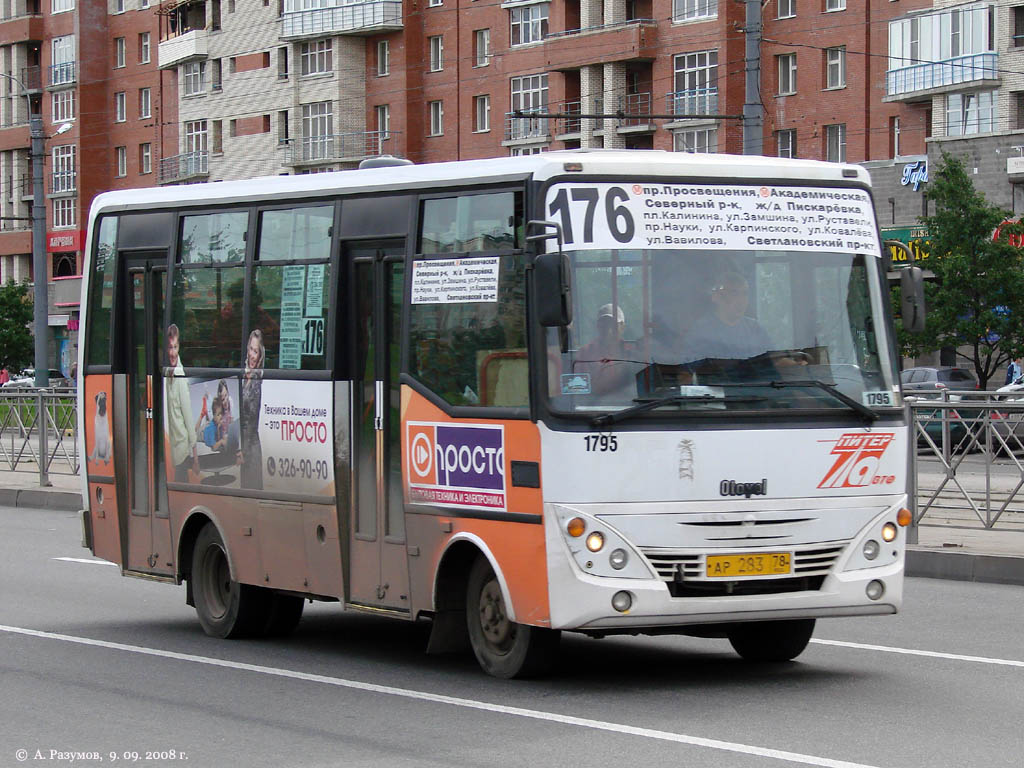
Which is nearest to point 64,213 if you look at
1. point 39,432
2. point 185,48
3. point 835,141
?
point 185,48

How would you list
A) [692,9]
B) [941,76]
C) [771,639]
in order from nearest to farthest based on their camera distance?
1. [771,639]
2. [941,76]
3. [692,9]

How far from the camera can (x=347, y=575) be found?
11.2m

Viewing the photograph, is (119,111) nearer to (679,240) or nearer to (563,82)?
(563,82)

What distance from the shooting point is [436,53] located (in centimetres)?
7675

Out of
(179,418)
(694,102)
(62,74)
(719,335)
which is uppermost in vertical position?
(62,74)

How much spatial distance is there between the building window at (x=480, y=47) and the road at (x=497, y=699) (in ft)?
204

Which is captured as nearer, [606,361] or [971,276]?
[606,361]

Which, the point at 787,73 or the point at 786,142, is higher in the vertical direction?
the point at 787,73

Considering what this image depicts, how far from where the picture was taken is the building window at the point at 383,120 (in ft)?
257

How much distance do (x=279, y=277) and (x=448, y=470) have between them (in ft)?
7.60

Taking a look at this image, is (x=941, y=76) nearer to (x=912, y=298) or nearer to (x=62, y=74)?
(x=912, y=298)

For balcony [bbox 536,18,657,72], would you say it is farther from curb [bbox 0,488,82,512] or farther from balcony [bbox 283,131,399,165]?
curb [bbox 0,488,82,512]

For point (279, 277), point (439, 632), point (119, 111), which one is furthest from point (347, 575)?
point (119, 111)

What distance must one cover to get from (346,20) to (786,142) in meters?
23.2
